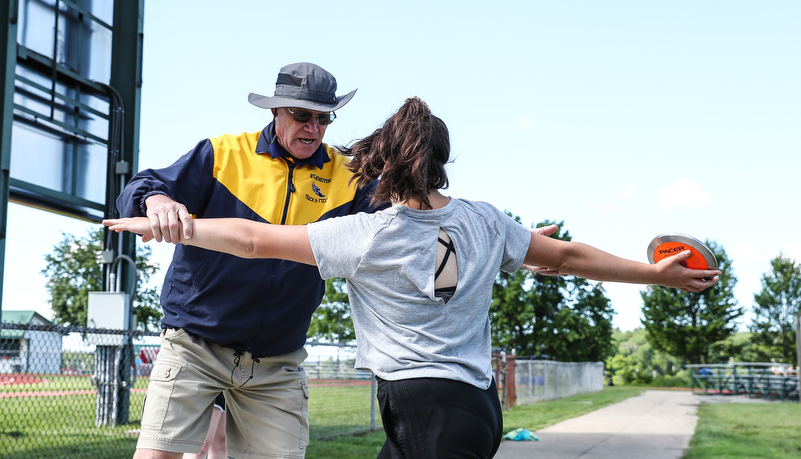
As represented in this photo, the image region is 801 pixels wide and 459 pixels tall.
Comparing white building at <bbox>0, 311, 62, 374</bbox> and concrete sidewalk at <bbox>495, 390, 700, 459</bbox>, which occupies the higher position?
white building at <bbox>0, 311, 62, 374</bbox>

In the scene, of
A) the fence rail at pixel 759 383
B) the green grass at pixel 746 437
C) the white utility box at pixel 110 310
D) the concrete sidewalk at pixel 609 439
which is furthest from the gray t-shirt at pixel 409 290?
the fence rail at pixel 759 383

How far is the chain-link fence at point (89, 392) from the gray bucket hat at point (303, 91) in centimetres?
335

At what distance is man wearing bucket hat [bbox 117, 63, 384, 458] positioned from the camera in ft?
9.02

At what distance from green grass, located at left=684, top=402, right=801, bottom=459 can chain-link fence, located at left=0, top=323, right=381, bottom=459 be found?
4.11m

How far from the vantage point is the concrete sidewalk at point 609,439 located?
26.0ft

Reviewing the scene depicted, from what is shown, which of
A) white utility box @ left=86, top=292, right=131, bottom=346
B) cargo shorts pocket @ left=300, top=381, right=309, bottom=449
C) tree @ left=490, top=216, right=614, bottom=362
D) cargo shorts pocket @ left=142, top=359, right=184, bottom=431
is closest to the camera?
cargo shorts pocket @ left=142, top=359, right=184, bottom=431

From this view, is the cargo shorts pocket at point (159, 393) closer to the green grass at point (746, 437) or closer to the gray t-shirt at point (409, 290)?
the gray t-shirt at point (409, 290)

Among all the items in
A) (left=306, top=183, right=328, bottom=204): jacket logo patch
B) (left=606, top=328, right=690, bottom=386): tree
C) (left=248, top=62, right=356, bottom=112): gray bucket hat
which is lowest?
(left=606, top=328, right=690, bottom=386): tree

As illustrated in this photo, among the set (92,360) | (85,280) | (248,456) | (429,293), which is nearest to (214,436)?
(248,456)

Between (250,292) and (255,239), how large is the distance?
34.5 inches

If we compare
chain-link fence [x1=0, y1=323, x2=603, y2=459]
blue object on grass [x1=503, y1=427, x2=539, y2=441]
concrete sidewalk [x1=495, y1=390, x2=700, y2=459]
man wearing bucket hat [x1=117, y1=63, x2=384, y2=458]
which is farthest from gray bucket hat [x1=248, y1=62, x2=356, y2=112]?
blue object on grass [x1=503, y1=427, x2=539, y2=441]

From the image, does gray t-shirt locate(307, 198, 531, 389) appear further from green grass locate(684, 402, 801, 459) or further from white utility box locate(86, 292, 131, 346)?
white utility box locate(86, 292, 131, 346)

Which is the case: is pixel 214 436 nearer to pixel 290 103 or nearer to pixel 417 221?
pixel 290 103

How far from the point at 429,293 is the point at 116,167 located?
9.44 m
